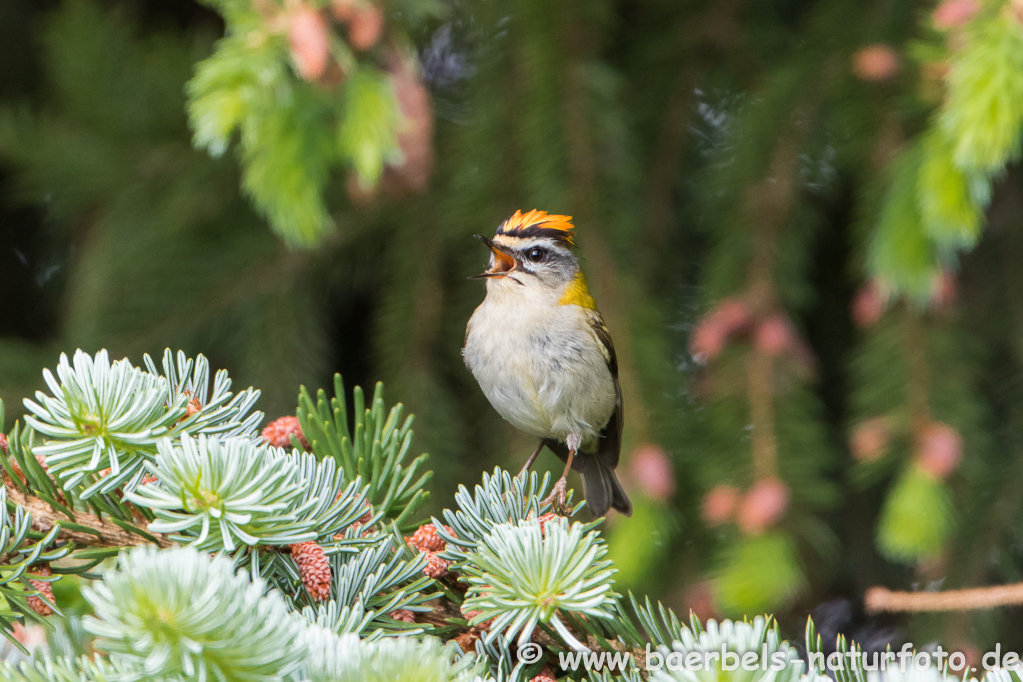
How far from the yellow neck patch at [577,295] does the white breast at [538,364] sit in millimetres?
112

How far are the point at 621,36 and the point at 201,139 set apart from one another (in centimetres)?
166

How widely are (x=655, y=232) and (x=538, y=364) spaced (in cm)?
51

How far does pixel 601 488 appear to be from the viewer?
8.26ft

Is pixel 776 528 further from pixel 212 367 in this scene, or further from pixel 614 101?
pixel 212 367

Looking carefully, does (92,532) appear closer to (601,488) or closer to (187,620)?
(187,620)

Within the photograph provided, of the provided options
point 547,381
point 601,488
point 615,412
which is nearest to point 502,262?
point 547,381

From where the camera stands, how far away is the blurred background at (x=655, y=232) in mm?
1674

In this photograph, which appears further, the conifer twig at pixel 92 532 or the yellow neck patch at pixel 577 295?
the yellow neck patch at pixel 577 295

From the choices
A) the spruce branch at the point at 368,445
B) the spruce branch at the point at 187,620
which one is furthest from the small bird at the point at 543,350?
the spruce branch at the point at 187,620

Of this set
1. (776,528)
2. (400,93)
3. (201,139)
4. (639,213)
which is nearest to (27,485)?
(201,139)

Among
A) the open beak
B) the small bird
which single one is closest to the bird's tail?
the small bird

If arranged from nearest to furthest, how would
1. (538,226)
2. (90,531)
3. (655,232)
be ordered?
(90,531) < (538,226) < (655,232)

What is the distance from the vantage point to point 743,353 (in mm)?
2096

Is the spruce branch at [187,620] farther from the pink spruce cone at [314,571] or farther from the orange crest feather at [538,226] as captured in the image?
the orange crest feather at [538,226]
